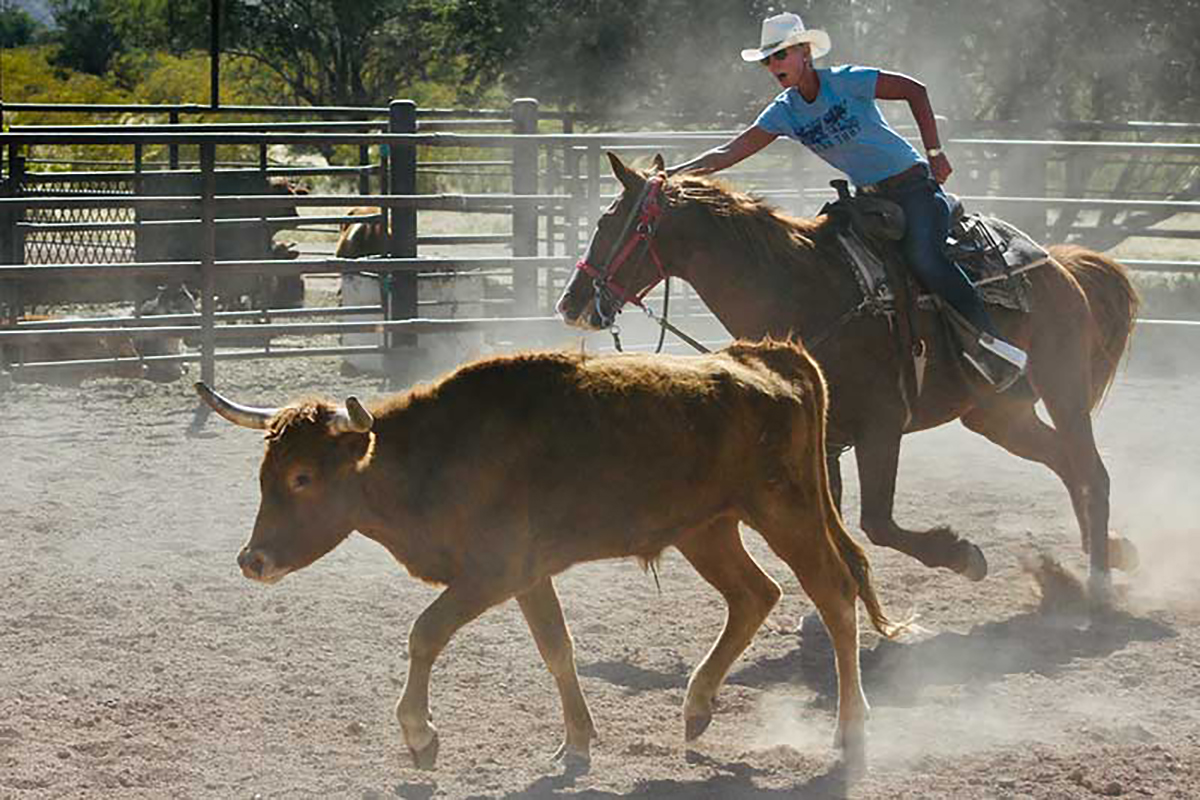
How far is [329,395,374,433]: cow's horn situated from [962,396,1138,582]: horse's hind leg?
3.44 m

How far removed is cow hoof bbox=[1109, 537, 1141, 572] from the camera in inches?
288

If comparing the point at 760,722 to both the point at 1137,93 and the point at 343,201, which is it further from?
the point at 1137,93

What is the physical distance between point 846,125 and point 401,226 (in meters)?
6.73

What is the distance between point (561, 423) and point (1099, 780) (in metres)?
1.81

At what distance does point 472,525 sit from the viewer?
480 centimetres

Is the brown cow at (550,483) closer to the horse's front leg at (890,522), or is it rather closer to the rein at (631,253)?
the horse's front leg at (890,522)

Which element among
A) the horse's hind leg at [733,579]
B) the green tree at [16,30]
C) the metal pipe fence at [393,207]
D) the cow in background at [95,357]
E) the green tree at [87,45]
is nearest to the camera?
the horse's hind leg at [733,579]

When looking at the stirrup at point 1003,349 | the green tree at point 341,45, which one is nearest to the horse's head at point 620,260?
the stirrup at point 1003,349

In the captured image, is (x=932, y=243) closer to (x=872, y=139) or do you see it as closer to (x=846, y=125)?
(x=872, y=139)

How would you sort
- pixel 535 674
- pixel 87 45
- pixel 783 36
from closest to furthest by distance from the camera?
1. pixel 535 674
2. pixel 783 36
3. pixel 87 45

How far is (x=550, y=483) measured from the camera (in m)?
4.86

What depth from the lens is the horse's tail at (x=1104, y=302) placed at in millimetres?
7566

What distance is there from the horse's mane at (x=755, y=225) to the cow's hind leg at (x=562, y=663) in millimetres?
2035

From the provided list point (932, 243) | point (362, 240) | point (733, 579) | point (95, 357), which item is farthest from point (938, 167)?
point (362, 240)
